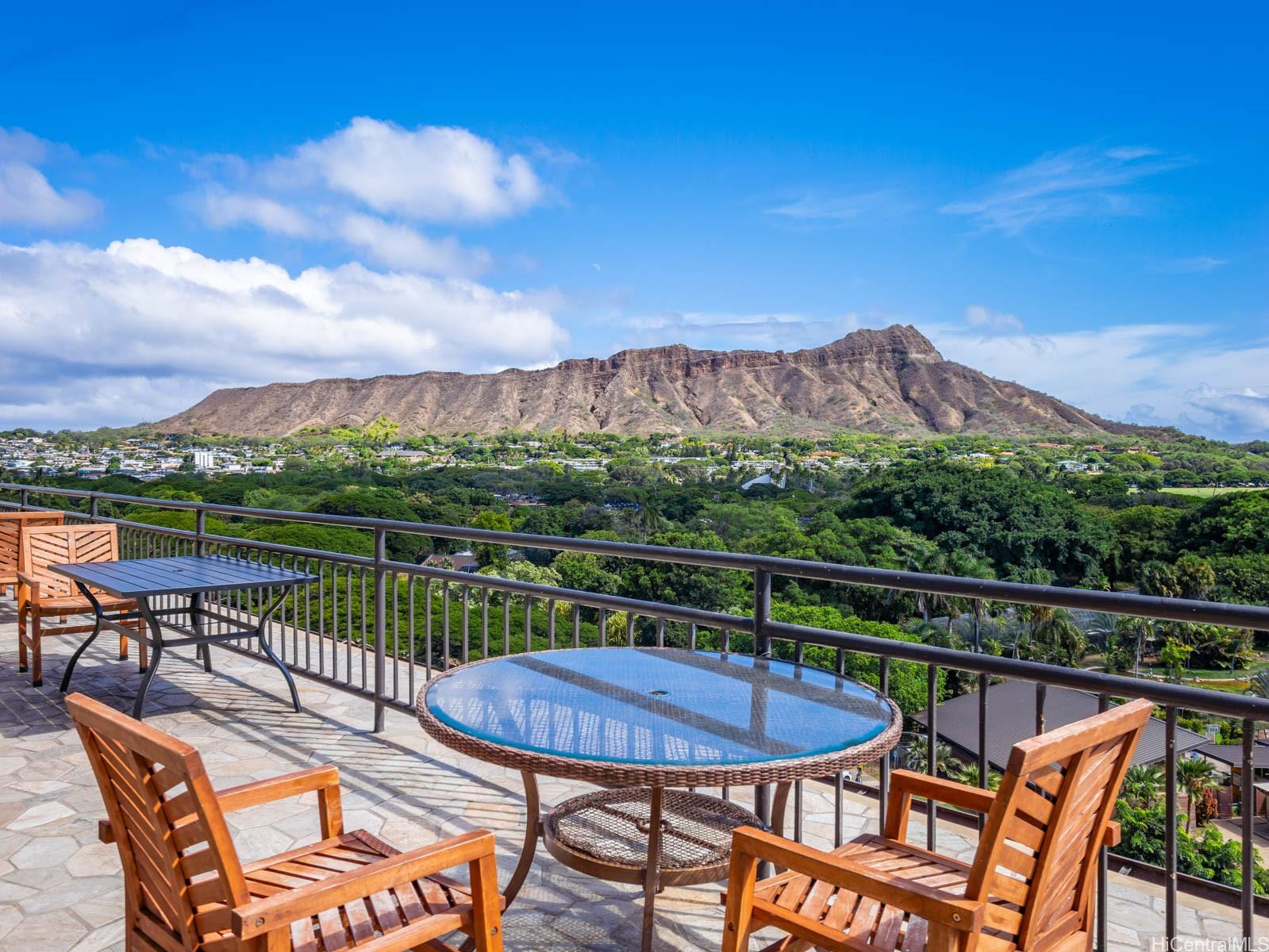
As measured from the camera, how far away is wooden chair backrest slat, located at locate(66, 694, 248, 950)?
1.46 m

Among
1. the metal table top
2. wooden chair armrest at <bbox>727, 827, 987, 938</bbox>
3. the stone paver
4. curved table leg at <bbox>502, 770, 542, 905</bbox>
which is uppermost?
the metal table top

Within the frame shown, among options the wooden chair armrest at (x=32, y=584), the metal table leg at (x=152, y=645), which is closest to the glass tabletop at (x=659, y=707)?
the metal table leg at (x=152, y=645)

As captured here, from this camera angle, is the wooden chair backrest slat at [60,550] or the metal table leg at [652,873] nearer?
the metal table leg at [652,873]

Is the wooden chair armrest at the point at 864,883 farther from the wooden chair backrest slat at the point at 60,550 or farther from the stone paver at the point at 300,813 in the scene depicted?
the wooden chair backrest slat at the point at 60,550

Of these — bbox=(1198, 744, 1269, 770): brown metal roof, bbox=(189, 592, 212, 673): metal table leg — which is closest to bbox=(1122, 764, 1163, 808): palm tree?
bbox=(1198, 744, 1269, 770): brown metal roof

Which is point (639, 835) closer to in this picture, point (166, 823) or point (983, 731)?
point (983, 731)

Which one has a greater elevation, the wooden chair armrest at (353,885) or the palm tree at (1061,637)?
the wooden chair armrest at (353,885)

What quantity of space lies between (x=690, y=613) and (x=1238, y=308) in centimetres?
13941

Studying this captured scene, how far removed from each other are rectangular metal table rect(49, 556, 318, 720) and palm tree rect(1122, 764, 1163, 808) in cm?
2172

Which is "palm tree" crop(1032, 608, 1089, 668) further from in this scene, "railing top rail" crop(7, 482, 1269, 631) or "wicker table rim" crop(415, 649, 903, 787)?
"wicker table rim" crop(415, 649, 903, 787)

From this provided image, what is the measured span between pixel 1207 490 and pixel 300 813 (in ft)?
266

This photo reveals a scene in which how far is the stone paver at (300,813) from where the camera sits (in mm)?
2795

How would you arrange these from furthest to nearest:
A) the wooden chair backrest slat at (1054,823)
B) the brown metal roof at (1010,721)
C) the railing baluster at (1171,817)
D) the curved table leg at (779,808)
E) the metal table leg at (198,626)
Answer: the brown metal roof at (1010,721) → the metal table leg at (198,626) → the curved table leg at (779,808) → the railing baluster at (1171,817) → the wooden chair backrest slat at (1054,823)

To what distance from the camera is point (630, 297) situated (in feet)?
471
